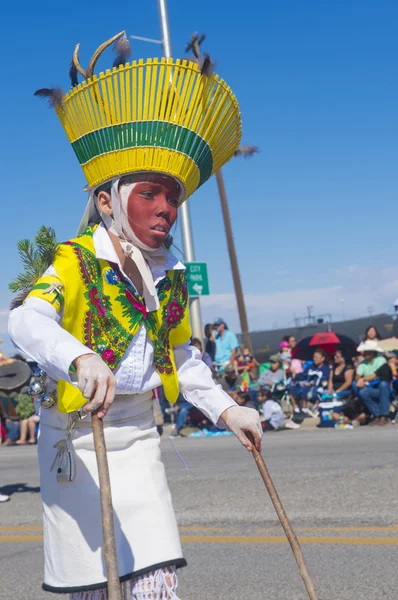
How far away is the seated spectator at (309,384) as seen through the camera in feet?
54.2

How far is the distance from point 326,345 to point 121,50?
48.6 ft

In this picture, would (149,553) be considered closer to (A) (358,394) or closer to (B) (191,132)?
(B) (191,132)

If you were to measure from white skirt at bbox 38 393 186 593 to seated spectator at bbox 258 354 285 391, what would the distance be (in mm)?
13868

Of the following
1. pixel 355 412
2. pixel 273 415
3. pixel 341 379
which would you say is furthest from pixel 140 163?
pixel 341 379

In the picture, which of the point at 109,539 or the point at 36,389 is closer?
the point at 109,539

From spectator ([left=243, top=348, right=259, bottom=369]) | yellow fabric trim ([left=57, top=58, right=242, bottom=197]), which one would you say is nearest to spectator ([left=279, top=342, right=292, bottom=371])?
spectator ([left=243, top=348, right=259, bottom=369])

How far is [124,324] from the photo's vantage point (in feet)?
10.8

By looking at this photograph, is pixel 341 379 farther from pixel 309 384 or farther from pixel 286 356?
pixel 286 356

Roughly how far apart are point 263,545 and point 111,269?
342 centimetres

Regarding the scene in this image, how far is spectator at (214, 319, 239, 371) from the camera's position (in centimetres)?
1797

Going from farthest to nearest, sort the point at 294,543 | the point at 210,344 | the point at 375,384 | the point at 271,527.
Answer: the point at 210,344, the point at 375,384, the point at 271,527, the point at 294,543

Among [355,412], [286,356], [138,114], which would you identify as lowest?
[355,412]

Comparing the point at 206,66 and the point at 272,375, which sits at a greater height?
the point at 206,66

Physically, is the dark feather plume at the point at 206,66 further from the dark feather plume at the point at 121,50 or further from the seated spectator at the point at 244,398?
the seated spectator at the point at 244,398
